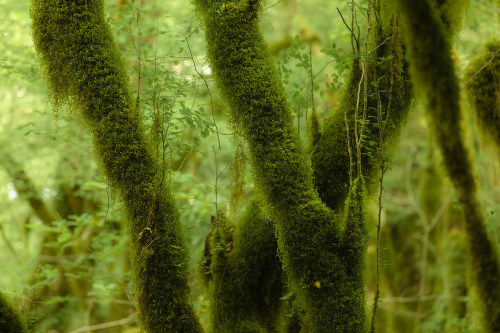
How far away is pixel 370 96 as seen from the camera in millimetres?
2705

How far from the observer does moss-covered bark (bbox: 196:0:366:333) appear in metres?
2.33

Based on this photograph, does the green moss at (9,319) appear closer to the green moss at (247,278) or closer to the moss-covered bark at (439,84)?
the green moss at (247,278)

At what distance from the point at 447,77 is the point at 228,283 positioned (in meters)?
2.11

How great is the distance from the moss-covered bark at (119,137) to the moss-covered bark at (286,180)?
643 millimetres

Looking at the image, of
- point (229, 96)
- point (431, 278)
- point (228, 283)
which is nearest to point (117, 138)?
point (229, 96)

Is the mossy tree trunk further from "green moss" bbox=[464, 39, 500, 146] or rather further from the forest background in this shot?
"green moss" bbox=[464, 39, 500, 146]

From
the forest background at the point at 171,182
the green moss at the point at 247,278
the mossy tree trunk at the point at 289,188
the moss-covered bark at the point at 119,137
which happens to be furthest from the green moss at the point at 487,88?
the moss-covered bark at the point at 119,137

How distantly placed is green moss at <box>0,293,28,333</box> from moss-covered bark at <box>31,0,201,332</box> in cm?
75

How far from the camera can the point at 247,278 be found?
3.07 meters

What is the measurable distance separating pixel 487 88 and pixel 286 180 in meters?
2.33

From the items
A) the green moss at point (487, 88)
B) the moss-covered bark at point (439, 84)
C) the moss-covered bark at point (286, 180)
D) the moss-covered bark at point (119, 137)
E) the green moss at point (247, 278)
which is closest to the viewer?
the moss-covered bark at point (439, 84)

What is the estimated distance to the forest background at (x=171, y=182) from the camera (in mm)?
4379

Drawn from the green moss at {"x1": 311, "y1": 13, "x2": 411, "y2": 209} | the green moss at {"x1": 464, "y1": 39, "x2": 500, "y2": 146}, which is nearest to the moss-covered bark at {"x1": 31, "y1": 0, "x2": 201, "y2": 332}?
the green moss at {"x1": 311, "y1": 13, "x2": 411, "y2": 209}

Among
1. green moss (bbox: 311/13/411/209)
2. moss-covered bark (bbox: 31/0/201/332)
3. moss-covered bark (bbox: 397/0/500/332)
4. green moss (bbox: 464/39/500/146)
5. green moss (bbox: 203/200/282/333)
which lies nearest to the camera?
moss-covered bark (bbox: 397/0/500/332)
